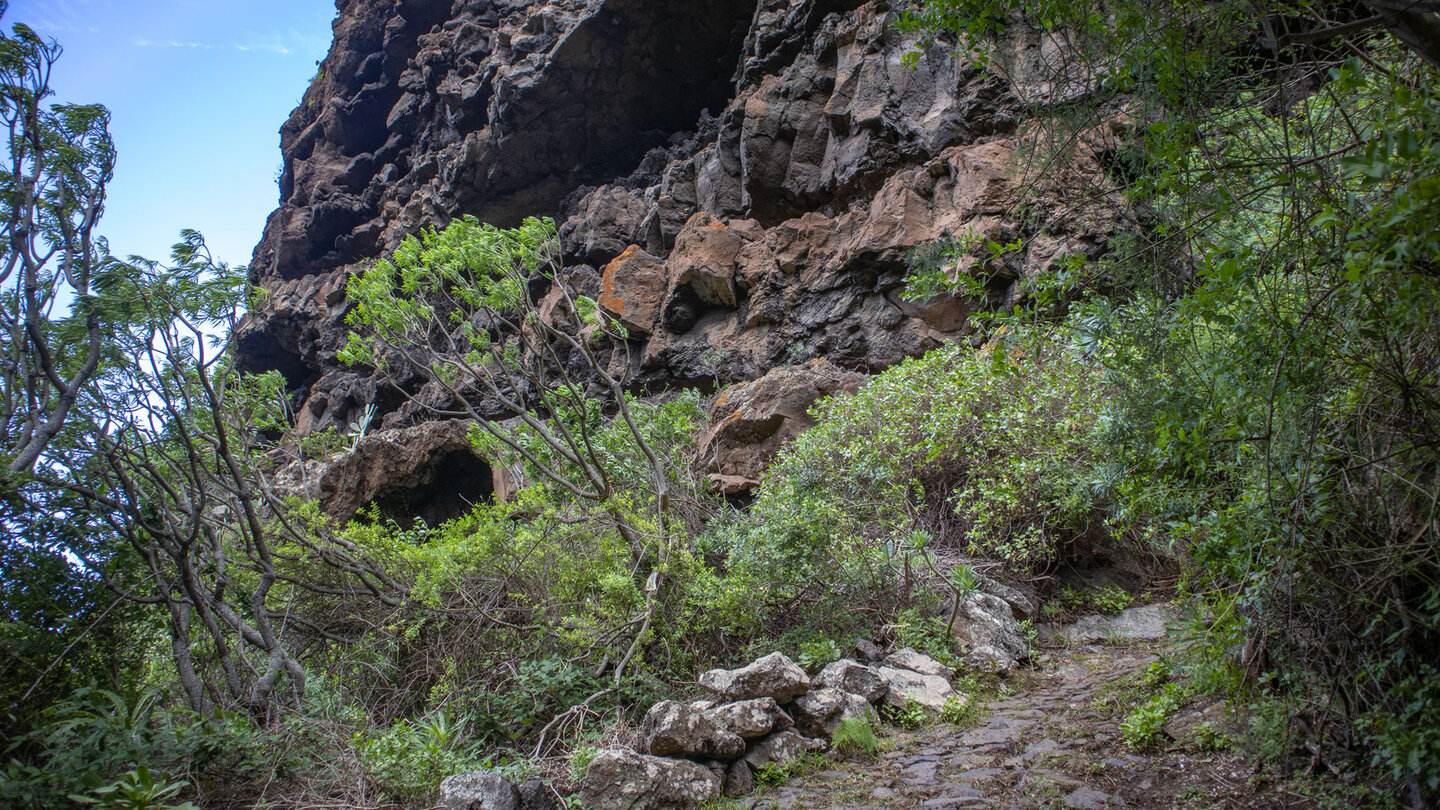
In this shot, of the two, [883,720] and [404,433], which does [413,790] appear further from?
[404,433]

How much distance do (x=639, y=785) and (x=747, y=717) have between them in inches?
39.9

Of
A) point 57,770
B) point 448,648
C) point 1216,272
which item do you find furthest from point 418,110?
point 1216,272

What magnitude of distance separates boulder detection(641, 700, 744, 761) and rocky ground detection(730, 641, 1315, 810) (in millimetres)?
392

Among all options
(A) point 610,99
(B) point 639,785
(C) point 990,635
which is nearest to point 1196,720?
(C) point 990,635

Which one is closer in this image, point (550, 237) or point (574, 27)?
point (550, 237)

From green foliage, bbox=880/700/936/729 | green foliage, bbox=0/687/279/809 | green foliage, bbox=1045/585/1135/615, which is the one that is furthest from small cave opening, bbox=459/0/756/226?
green foliage, bbox=880/700/936/729

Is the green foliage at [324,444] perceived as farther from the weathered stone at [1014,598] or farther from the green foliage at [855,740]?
the green foliage at [855,740]

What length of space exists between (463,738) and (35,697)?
3.05 m

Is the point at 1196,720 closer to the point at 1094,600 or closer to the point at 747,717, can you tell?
the point at 747,717

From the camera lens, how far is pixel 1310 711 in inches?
124

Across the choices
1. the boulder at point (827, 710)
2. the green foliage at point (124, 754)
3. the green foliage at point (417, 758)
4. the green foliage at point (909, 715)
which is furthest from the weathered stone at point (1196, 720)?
the green foliage at point (124, 754)

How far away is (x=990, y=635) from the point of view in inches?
270

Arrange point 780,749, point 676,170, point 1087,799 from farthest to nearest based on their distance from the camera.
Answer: point 676,170, point 780,749, point 1087,799

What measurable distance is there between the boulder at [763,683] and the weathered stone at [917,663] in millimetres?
1401
